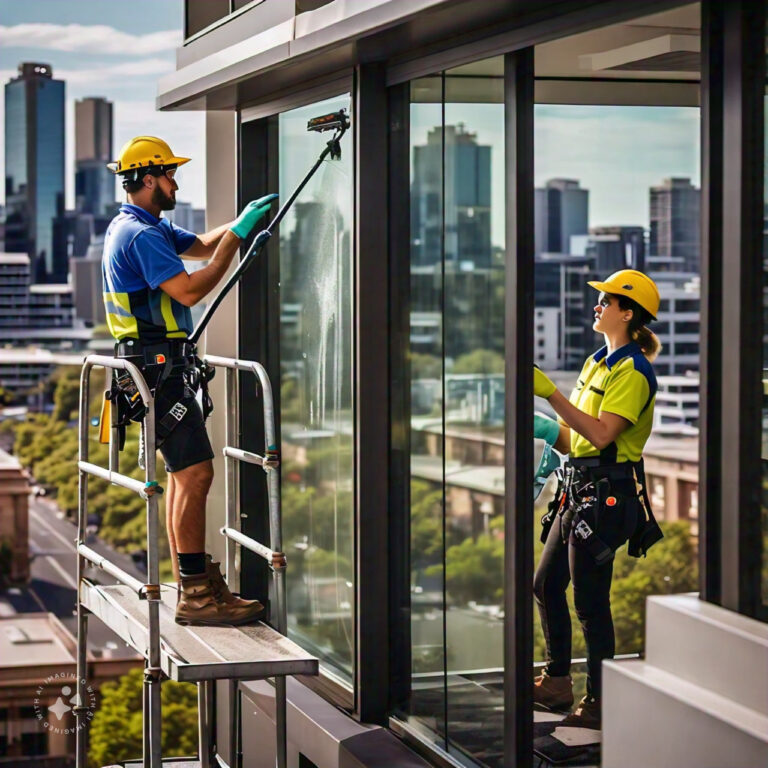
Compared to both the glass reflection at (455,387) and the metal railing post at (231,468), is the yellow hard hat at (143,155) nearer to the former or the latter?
the glass reflection at (455,387)

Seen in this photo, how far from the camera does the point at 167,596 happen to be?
4.95 m

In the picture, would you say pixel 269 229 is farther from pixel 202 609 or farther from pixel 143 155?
pixel 202 609

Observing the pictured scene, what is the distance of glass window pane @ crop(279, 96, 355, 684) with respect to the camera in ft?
16.5

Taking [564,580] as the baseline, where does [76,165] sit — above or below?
above

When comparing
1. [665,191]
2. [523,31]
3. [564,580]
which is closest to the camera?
[523,31]

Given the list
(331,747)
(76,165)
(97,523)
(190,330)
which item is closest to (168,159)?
(190,330)

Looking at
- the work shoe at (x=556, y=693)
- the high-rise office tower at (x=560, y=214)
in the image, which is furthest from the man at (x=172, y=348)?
the high-rise office tower at (x=560, y=214)

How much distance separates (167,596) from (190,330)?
39.8 inches

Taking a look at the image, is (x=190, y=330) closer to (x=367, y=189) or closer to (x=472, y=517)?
(x=367, y=189)

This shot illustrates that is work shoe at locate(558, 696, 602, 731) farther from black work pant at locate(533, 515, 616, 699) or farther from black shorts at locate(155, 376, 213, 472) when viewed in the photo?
black shorts at locate(155, 376, 213, 472)

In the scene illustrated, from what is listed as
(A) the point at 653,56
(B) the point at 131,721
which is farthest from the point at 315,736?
(B) the point at 131,721

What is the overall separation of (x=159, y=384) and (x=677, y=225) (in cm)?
2698

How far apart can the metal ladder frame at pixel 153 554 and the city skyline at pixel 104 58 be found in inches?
1179

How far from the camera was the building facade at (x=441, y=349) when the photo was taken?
2941 millimetres
